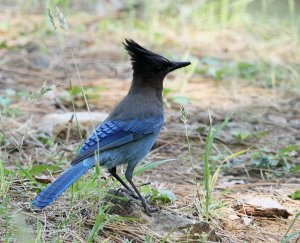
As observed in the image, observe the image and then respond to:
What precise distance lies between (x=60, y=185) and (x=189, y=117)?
273cm

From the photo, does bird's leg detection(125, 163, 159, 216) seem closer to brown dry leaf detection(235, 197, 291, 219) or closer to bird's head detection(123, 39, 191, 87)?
brown dry leaf detection(235, 197, 291, 219)

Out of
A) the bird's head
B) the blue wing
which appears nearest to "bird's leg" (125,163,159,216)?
the blue wing

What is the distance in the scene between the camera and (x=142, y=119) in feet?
13.6

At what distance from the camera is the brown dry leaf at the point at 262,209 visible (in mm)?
3750

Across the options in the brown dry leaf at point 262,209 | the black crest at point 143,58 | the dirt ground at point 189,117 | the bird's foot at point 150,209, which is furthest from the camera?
the black crest at point 143,58

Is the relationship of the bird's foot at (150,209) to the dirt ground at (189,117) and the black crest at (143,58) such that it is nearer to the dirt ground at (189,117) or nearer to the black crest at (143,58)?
the dirt ground at (189,117)

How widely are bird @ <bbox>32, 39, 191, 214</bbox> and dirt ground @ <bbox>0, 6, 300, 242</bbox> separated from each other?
262 mm

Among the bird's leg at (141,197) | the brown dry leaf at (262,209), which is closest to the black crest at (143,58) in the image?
the bird's leg at (141,197)

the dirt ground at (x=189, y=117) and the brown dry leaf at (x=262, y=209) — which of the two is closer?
the brown dry leaf at (x=262, y=209)

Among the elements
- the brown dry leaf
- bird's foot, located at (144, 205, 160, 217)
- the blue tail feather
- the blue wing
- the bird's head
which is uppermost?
the bird's head

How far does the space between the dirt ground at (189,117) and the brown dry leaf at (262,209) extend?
30 millimetres

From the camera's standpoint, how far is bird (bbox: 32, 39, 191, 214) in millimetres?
3519

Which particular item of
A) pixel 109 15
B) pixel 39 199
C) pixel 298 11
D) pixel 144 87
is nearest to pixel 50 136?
pixel 144 87

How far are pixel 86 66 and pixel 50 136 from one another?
2.39 metres
